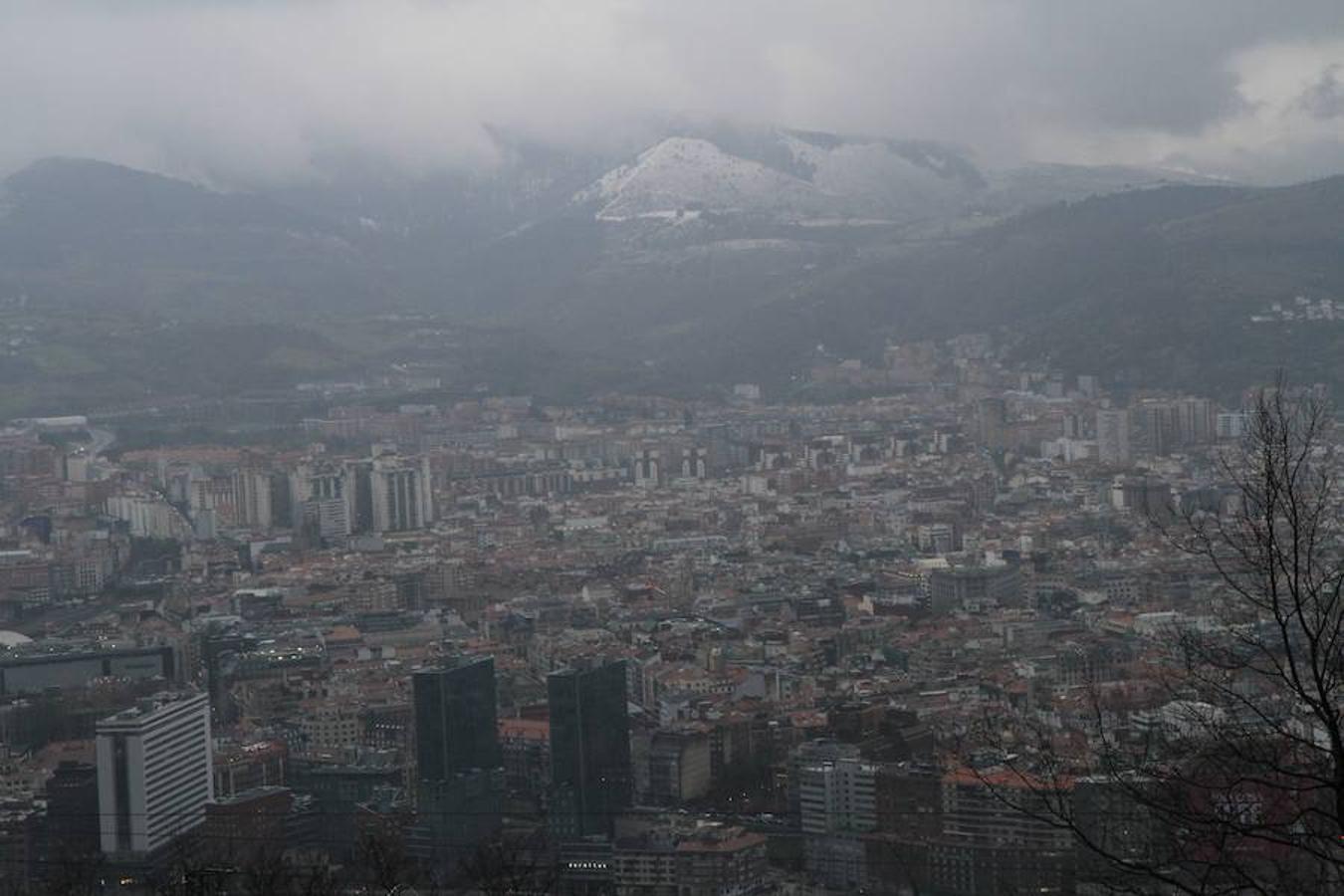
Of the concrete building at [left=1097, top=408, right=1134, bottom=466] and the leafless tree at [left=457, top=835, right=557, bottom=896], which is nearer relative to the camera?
the leafless tree at [left=457, top=835, right=557, bottom=896]

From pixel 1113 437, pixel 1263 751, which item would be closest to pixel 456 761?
pixel 1263 751

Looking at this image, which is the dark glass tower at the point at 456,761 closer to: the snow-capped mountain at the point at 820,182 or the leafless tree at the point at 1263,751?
the leafless tree at the point at 1263,751

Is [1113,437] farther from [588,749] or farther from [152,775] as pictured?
[152,775]

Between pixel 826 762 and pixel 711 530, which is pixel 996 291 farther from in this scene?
pixel 826 762

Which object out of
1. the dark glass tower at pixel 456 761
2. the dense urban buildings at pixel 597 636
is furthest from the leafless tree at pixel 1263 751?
the dark glass tower at pixel 456 761

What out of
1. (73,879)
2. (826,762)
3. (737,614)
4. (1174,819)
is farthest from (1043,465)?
(1174,819)

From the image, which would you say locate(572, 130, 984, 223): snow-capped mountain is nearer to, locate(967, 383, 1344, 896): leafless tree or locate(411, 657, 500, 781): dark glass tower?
locate(411, 657, 500, 781): dark glass tower

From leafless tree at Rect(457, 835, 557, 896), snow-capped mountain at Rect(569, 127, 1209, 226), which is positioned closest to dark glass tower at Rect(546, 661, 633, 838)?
leafless tree at Rect(457, 835, 557, 896)

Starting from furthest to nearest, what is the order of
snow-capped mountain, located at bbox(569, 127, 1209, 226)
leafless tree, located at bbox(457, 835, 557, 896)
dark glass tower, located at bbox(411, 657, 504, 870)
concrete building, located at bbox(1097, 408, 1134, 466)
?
snow-capped mountain, located at bbox(569, 127, 1209, 226)
concrete building, located at bbox(1097, 408, 1134, 466)
dark glass tower, located at bbox(411, 657, 504, 870)
leafless tree, located at bbox(457, 835, 557, 896)
